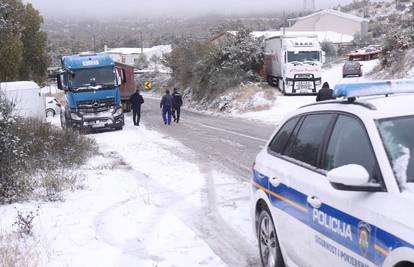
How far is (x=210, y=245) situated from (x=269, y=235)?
1648 mm

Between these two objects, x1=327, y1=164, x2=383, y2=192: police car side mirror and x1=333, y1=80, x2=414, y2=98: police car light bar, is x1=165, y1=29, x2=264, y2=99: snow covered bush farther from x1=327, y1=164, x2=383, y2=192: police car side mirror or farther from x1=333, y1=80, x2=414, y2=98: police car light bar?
x1=327, y1=164, x2=383, y2=192: police car side mirror

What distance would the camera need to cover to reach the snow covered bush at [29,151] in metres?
9.33

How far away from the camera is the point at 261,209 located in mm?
5809

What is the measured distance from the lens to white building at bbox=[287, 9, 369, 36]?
10100 centimetres

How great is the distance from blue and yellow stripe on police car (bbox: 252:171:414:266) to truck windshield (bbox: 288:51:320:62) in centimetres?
3067

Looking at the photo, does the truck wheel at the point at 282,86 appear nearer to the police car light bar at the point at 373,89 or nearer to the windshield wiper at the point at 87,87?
the windshield wiper at the point at 87,87

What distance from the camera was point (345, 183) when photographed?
11.6 ft

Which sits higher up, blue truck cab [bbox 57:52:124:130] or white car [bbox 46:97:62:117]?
blue truck cab [bbox 57:52:124:130]

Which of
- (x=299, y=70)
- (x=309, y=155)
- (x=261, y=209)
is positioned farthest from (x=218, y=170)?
(x=299, y=70)

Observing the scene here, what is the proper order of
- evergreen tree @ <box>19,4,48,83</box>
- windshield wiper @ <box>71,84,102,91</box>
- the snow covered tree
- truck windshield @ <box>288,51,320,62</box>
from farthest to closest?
the snow covered tree, evergreen tree @ <box>19,4,48,83</box>, truck windshield @ <box>288,51,320,62</box>, windshield wiper @ <box>71,84,102,91</box>

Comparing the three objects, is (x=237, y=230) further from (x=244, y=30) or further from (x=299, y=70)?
(x=244, y=30)

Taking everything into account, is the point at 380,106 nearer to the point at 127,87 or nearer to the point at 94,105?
the point at 94,105

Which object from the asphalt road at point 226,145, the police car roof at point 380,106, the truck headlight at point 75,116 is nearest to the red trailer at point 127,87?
the truck headlight at point 75,116

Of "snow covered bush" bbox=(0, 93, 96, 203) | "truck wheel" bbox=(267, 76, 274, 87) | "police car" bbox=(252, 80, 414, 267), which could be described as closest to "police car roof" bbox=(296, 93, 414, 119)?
"police car" bbox=(252, 80, 414, 267)
